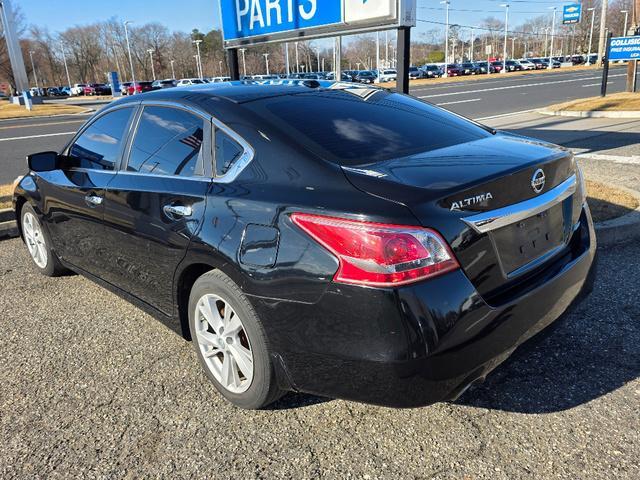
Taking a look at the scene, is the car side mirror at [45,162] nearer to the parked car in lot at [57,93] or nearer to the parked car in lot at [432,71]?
the parked car in lot at [432,71]

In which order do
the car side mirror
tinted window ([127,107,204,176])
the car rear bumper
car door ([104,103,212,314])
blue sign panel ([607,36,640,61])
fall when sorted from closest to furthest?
the car rear bumper, car door ([104,103,212,314]), tinted window ([127,107,204,176]), the car side mirror, blue sign panel ([607,36,640,61])

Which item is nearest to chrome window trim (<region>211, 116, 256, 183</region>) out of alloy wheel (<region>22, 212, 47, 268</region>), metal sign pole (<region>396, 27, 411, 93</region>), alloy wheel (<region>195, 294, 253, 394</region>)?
alloy wheel (<region>195, 294, 253, 394</region>)

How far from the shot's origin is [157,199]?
9.49 feet

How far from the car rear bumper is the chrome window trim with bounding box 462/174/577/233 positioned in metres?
0.22

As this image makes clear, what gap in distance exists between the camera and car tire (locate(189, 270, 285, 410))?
2.38 meters

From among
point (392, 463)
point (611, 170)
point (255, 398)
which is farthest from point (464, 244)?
point (611, 170)

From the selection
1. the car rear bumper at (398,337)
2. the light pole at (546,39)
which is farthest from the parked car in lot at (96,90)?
the light pole at (546,39)

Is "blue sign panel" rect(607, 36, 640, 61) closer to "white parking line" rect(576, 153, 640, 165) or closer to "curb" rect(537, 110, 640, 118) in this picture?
"curb" rect(537, 110, 640, 118)

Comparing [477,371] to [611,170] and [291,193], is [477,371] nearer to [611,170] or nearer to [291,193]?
[291,193]

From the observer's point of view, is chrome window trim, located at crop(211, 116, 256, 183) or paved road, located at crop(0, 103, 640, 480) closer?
paved road, located at crop(0, 103, 640, 480)

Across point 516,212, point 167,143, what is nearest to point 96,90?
point 167,143

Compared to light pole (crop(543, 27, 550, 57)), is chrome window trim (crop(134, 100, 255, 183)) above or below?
below

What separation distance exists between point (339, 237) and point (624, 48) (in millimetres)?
18805

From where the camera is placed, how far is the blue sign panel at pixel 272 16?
23.6 ft
